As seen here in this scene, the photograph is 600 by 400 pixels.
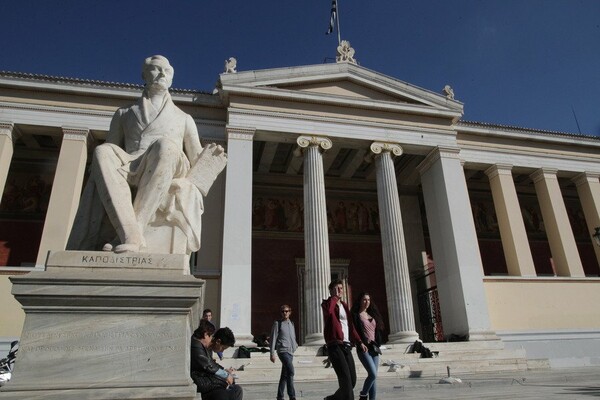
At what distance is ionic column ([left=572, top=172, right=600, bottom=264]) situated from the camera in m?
18.1

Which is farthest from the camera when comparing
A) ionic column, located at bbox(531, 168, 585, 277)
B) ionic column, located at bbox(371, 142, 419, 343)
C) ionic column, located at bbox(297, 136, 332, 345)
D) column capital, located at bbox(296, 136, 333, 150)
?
ionic column, located at bbox(531, 168, 585, 277)

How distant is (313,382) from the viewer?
379 inches

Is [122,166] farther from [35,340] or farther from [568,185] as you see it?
[568,185]

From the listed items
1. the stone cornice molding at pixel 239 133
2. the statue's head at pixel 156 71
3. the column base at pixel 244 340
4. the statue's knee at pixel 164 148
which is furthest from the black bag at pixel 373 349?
the stone cornice molding at pixel 239 133

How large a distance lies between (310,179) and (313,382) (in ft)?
22.4

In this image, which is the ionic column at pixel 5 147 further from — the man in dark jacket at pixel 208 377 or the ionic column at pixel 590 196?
the ionic column at pixel 590 196

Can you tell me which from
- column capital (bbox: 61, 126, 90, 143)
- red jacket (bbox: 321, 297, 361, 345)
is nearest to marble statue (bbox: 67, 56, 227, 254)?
red jacket (bbox: 321, 297, 361, 345)

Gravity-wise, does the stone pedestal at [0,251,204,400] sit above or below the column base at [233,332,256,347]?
below

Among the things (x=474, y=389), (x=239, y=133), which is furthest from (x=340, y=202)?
(x=474, y=389)

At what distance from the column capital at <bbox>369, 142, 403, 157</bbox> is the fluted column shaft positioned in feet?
39.4

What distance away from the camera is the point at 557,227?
669 inches

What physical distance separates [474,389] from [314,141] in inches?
377

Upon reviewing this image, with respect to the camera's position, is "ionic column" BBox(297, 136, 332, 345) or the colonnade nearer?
"ionic column" BBox(297, 136, 332, 345)

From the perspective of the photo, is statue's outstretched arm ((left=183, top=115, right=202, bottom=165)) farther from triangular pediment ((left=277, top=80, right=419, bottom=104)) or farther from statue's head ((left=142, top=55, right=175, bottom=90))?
triangular pediment ((left=277, top=80, right=419, bottom=104))
